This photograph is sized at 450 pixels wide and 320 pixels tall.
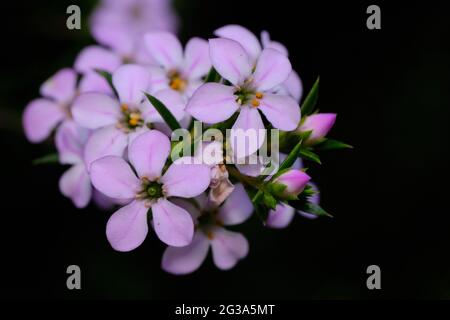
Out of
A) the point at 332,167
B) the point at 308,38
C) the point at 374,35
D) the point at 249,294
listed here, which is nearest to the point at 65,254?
the point at 249,294

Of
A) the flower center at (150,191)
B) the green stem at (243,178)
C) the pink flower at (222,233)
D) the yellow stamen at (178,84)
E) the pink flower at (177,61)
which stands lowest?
the pink flower at (222,233)

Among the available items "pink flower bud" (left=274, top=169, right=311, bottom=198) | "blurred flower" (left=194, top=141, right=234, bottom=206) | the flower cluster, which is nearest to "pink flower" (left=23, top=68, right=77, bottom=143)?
the flower cluster

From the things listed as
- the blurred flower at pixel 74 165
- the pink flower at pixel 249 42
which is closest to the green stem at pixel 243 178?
the pink flower at pixel 249 42

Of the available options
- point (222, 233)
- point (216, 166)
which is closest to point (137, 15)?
point (222, 233)

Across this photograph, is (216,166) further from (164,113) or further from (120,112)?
(120,112)

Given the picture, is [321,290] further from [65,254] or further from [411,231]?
[65,254]

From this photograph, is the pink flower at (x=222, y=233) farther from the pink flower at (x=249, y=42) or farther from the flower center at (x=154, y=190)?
the pink flower at (x=249, y=42)

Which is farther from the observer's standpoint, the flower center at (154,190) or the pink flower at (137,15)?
the pink flower at (137,15)

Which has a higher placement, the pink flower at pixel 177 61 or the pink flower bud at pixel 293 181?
the pink flower at pixel 177 61
